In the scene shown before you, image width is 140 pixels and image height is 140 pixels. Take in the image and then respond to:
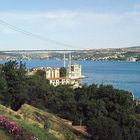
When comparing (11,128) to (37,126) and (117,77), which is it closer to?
(37,126)

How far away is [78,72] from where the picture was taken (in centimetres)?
9769

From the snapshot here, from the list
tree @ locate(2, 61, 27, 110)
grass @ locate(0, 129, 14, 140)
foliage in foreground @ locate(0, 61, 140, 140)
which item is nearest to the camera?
grass @ locate(0, 129, 14, 140)

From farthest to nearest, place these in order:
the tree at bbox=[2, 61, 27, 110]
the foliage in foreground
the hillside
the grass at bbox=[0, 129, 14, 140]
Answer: the tree at bbox=[2, 61, 27, 110] → the foliage in foreground → the hillside → the grass at bbox=[0, 129, 14, 140]

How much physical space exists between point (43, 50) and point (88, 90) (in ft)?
161

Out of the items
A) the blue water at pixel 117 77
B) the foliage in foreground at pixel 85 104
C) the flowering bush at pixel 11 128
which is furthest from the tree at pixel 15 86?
the blue water at pixel 117 77

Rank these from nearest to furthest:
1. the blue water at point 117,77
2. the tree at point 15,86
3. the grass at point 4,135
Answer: the grass at point 4,135 < the tree at point 15,86 < the blue water at point 117,77

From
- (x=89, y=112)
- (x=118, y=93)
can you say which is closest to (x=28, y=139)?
(x=89, y=112)

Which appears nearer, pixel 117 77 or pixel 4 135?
pixel 4 135

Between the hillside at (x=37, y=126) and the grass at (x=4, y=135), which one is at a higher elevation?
the grass at (x=4, y=135)

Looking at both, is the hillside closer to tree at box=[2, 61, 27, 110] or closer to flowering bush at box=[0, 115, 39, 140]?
flowering bush at box=[0, 115, 39, 140]

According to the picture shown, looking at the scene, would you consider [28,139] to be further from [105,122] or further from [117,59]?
[117,59]

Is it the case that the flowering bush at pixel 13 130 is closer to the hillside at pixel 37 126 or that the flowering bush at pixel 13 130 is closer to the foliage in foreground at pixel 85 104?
the hillside at pixel 37 126

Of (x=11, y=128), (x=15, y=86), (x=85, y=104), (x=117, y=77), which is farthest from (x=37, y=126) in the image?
(x=117, y=77)

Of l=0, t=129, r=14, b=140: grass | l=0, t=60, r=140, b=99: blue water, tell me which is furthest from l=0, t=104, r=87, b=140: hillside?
l=0, t=60, r=140, b=99: blue water
